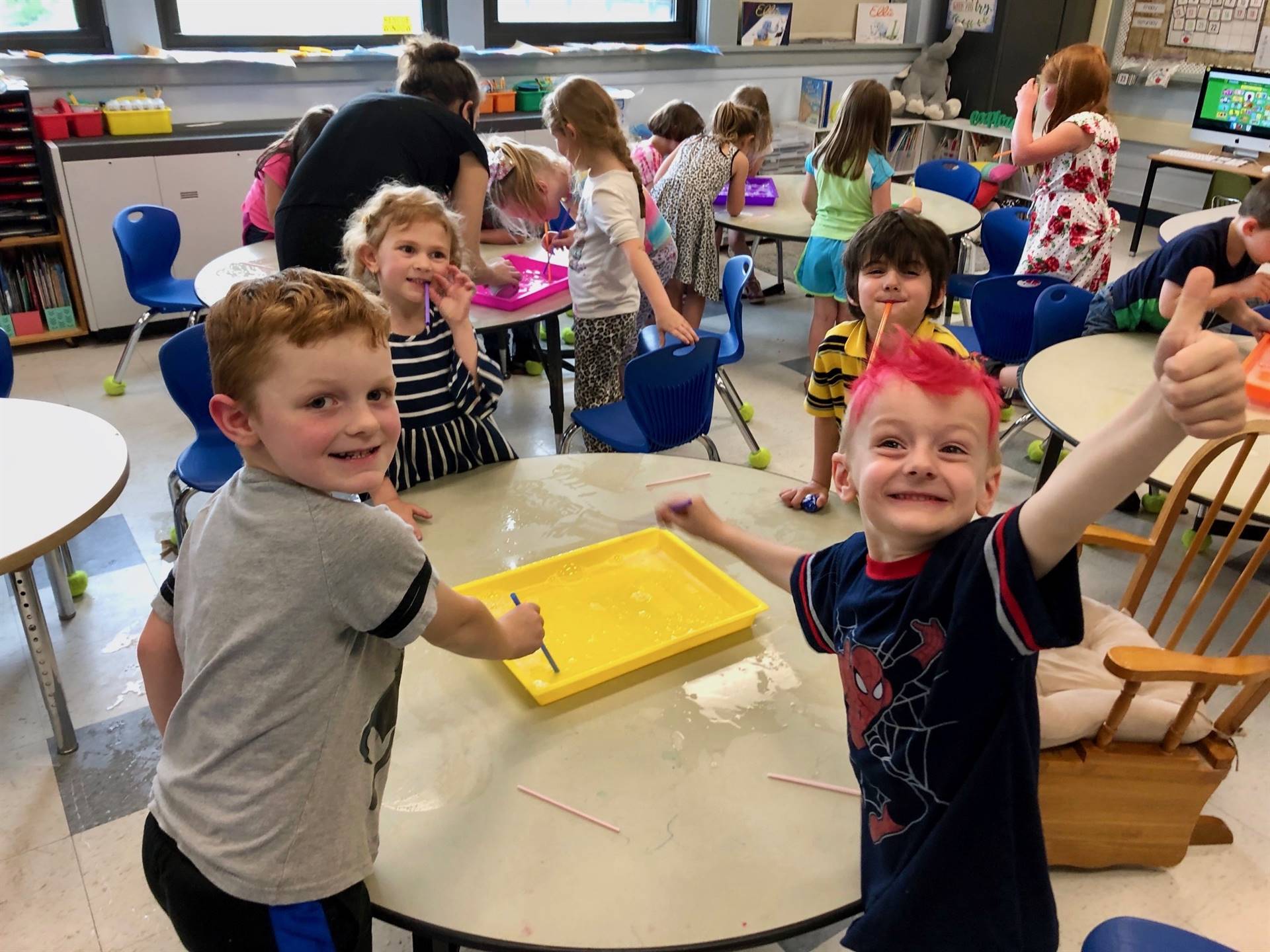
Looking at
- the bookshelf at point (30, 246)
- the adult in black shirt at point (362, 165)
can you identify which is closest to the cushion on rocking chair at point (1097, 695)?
the adult in black shirt at point (362, 165)

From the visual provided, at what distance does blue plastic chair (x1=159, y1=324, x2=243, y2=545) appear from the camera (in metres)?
2.33

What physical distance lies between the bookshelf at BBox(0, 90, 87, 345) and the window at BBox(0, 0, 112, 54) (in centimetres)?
54

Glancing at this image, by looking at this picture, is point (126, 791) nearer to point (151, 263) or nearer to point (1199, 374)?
point (1199, 374)

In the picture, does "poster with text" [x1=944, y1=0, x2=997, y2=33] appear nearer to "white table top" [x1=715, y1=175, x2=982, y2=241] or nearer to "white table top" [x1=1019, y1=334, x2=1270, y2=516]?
"white table top" [x1=715, y1=175, x2=982, y2=241]

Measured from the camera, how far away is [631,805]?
1.12 meters

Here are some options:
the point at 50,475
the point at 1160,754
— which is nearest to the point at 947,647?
the point at 1160,754

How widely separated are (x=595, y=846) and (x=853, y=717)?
1.09 feet

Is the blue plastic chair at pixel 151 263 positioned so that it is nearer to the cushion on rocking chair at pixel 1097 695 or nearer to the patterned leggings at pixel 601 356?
the patterned leggings at pixel 601 356

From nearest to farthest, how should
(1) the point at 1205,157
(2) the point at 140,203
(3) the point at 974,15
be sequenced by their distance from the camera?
1. (2) the point at 140,203
2. (1) the point at 1205,157
3. (3) the point at 974,15

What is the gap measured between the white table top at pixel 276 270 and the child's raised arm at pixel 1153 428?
2070mm

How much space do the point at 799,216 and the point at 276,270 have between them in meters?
2.23

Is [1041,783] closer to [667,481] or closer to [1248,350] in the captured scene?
[667,481]

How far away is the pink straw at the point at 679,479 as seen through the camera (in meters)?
1.85

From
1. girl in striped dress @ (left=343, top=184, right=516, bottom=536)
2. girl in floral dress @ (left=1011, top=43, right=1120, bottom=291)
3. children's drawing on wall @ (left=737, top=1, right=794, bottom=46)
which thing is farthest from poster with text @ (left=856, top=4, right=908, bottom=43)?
girl in striped dress @ (left=343, top=184, right=516, bottom=536)
